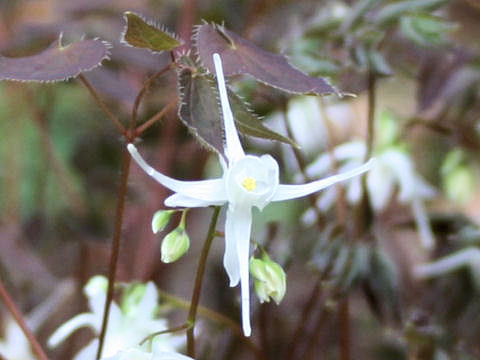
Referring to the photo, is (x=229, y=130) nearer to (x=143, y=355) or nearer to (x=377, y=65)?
(x=143, y=355)

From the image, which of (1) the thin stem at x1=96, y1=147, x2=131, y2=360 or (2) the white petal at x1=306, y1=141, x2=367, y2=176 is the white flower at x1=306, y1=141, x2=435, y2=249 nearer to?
(2) the white petal at x1=306, y1=141, x2=367, y2=176

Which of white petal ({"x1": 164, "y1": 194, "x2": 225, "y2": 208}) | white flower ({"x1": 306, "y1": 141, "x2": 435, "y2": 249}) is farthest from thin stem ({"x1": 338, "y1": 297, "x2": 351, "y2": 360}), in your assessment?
white petal ({"x1": 164, "y1": 194, "x2": 225, "y2": 208})

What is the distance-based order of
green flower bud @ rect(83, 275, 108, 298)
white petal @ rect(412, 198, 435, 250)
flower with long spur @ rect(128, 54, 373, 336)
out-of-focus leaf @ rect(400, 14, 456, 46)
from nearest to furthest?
1. flower with long spur @ rect(128, 54, 373, 336)
2. green flower bud @ rect(83, 275, 108, 298)
3. out-of-focus leaf @ rect(400, 14, 456, 46)
4. white petal @ rect(412, 198, 435, 250)

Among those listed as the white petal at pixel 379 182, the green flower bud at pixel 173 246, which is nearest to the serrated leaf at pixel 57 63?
the green flower bud at pixel 173 246

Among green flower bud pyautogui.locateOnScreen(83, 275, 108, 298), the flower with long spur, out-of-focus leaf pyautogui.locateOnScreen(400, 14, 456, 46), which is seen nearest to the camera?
the flower with long spur

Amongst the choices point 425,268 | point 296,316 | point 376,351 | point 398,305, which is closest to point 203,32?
point 398,305

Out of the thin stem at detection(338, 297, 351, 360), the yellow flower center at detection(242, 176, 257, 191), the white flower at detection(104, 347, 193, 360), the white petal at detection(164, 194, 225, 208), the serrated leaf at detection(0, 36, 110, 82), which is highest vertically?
the serrated leaf at detection(0, 36, 110, 82)

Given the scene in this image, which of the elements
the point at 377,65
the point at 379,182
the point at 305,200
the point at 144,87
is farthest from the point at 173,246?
the point at 305,200
